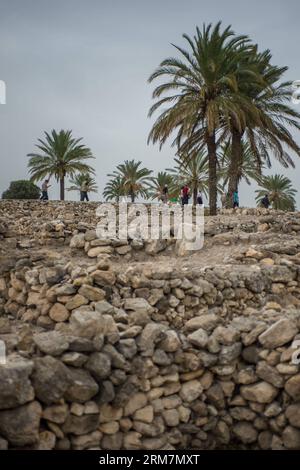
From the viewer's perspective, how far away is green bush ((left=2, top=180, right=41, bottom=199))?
22.8 meters

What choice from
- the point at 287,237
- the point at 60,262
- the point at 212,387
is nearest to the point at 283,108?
the point at 287,237

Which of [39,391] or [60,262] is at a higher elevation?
[60,262]

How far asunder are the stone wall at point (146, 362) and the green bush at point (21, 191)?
17.1 m

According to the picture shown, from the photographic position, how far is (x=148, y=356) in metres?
5.03

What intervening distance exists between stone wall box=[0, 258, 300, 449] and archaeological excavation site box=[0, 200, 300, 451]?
0.02 m

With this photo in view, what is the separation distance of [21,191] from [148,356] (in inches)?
783

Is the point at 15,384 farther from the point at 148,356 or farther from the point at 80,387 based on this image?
the point at 148,356

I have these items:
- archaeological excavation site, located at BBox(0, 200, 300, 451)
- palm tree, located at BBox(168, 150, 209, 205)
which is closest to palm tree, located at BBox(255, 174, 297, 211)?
palm tree, located at BBox(168, 150, 209, 205)

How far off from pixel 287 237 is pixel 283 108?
331 inches

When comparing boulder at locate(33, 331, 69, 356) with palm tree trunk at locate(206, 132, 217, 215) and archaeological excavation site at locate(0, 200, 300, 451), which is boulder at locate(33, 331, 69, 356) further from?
palm tree trunk at locate(206, 132, 217, 215)

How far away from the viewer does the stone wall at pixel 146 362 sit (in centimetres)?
429

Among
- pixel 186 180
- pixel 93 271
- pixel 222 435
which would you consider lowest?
pixel 222 435

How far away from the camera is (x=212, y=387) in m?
5.31

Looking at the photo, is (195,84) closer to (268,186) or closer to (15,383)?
(15,383)
